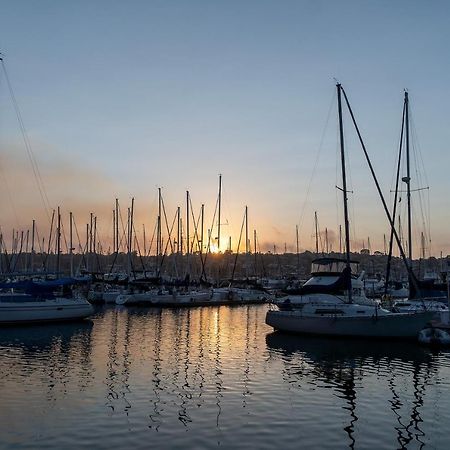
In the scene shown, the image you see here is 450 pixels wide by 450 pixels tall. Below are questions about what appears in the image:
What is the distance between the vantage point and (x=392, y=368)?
947 inches

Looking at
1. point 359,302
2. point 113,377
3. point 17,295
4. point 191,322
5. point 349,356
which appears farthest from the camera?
point 191,322

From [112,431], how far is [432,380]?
13.4 metres

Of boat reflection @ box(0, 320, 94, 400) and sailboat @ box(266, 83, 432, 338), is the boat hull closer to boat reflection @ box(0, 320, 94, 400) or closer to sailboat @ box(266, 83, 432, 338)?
sailboat @ box(266, 83, 432, 338)

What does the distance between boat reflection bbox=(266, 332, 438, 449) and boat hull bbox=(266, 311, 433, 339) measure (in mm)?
567

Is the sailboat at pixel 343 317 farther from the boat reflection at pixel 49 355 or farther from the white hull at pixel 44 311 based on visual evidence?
the white hull at pixel 44 311

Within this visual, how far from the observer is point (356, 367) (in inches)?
958

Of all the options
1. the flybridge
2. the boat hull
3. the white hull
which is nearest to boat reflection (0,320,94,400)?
the white hull

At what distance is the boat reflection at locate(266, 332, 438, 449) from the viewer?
616 inches

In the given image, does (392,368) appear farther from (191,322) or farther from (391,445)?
(191,322)

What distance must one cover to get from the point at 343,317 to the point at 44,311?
2328cm

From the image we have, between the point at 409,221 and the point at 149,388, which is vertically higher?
the point at 409,221

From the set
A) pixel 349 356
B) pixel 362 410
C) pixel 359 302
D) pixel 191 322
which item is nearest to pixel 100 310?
pixel 191 322

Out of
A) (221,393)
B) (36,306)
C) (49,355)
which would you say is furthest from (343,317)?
(36,306)

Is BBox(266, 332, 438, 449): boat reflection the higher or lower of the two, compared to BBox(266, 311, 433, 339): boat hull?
lower
